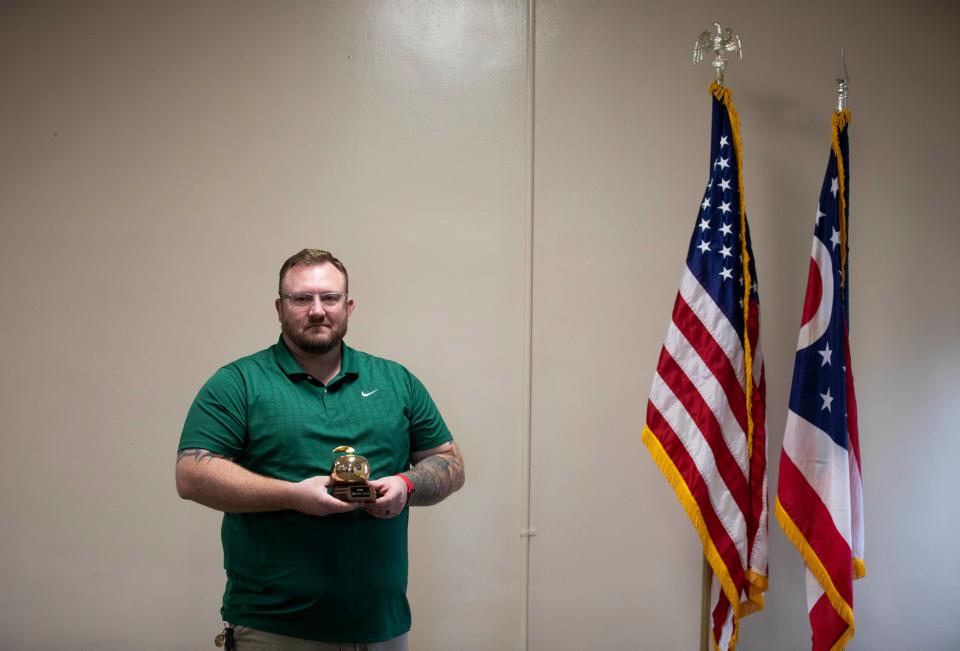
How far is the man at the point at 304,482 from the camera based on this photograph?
2039 mm

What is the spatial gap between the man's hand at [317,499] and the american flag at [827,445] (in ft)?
4.72

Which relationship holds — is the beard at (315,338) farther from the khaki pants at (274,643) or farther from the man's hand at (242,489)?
the khaki pants at (274,643)

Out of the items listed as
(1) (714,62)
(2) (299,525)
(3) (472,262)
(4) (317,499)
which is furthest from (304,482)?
(1) (714,62)

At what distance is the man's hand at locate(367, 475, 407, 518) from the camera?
201 centimetres

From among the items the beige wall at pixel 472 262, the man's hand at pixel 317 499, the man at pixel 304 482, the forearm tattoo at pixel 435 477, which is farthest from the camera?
the beige wall at pixel 472 262

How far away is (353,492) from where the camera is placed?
194 centimetres

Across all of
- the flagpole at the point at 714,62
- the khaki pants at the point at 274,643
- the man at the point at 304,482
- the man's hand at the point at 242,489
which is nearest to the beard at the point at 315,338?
the man at the point at 304,482

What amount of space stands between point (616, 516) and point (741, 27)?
180cm

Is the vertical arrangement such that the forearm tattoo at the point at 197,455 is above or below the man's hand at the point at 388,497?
above

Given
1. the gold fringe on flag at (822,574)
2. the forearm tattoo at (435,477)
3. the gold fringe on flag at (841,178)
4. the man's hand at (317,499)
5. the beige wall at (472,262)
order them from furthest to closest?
the beige wall at (472,262) → the gold fringe on flag at (841,178) → the gold fringe on flag at (822,574) → the forearm tattoo at (435,477) → the man's hand at (317,499)

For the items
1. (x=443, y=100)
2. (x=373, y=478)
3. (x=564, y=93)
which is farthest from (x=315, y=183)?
(x=373, y=478)

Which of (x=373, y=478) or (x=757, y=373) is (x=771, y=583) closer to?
(x=757, y=373)

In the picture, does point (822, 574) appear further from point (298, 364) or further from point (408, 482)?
point (298, 364)

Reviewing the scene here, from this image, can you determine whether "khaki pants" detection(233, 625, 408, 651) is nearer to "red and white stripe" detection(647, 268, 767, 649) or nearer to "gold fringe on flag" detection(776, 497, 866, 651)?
"red and white stripe" detection(647, 268, 767, 649)
